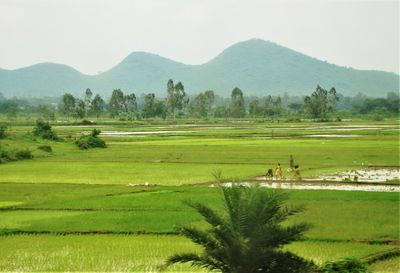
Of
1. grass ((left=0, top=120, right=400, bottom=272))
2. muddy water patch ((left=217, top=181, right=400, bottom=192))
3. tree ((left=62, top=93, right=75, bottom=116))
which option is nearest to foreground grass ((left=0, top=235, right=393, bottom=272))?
grass ((left=0, top=120, right=400, bottom=272))

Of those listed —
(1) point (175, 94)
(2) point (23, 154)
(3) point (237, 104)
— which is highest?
(1) point (175, 94)

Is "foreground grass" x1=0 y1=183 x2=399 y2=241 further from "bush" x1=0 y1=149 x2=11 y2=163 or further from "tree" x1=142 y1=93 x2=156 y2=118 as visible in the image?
"tree" x1=142 y1=93 x2=156 y2=118

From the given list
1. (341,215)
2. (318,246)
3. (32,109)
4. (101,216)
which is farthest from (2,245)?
(32,109)

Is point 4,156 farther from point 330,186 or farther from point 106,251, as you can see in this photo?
point 106,251

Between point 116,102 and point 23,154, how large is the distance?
8542 centimetres

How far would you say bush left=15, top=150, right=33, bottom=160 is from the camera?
39.5m

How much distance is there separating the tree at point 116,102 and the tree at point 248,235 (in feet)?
381

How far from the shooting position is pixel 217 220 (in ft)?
29.2

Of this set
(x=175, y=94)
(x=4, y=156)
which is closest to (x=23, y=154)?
(x=4, y=156)

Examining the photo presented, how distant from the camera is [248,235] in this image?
28.2ft

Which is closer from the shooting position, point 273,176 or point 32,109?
point 273,176

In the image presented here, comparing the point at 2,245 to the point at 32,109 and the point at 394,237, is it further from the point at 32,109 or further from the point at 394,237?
the point at 32,109

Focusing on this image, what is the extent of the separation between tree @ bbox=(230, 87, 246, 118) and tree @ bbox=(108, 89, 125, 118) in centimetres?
2400

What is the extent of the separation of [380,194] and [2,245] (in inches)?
531
